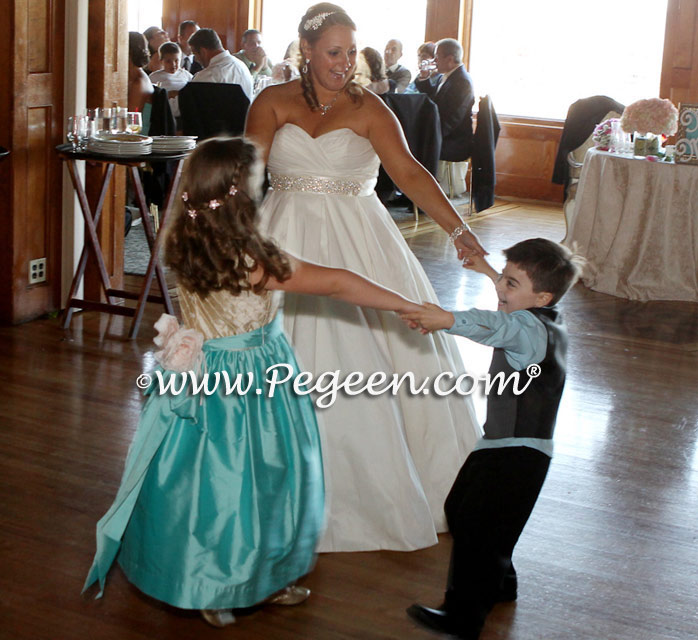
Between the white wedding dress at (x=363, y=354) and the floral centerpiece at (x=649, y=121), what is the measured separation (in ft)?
11.4

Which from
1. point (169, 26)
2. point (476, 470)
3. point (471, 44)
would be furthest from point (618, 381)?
point (169, 26)

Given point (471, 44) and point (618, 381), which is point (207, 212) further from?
point (471, 44)

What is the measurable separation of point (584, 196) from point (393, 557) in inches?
163

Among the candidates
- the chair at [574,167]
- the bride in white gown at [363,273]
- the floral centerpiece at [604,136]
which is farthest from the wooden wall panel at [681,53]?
the bride in white gown at [363,273]

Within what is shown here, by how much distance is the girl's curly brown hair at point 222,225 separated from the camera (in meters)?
2.13

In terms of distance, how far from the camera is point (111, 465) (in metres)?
3.17

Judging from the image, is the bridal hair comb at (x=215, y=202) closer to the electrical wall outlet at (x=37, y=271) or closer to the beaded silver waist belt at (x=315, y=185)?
the beaded silver waist belt at (x=315, y=185)

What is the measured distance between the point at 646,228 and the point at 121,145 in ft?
10.7

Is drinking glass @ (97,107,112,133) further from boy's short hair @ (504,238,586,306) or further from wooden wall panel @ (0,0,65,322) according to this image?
boy's short hair @ (504,238,586,306)

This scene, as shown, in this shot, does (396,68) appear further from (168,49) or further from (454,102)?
(168,49)

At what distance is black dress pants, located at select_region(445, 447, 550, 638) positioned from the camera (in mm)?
2227

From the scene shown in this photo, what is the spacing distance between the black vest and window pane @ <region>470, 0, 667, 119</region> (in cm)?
789

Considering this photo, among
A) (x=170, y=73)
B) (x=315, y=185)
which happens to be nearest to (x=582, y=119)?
(x=170, y=73)

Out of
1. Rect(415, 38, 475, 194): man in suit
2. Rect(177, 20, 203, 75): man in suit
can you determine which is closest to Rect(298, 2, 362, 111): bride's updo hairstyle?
Rect(415, 38, 475, 194): man in suit
